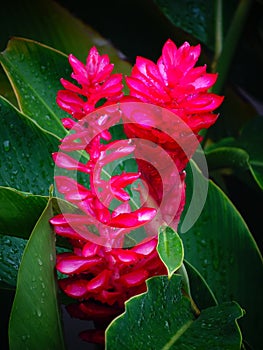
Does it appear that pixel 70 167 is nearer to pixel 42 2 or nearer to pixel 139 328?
pixel 139 328

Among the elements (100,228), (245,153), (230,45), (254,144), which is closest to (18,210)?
(100,228)

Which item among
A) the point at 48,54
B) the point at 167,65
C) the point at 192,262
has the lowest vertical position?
the point at 192,262

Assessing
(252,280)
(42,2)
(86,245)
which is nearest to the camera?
(86,245)

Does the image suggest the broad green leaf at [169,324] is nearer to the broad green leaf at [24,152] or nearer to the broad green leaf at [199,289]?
the broad green leaf at [199,289]

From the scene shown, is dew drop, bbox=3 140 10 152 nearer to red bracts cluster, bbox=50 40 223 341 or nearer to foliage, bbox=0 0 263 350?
foliage, bbox=0 0 263 350

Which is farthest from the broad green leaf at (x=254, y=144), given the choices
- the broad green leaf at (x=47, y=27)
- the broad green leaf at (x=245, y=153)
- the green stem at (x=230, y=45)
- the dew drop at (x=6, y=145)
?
the dew drop at (x=6, y=145)

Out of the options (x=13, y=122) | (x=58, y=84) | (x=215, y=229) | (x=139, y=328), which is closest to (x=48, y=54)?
(x=58, y=84)

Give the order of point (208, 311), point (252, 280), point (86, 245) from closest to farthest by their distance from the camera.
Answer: point (86, 245) < point (208, 311) < point (252, 280)

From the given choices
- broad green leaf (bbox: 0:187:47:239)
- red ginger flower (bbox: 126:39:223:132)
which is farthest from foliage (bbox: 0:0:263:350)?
red ginger flower (bbox: 126:39:223:132)
